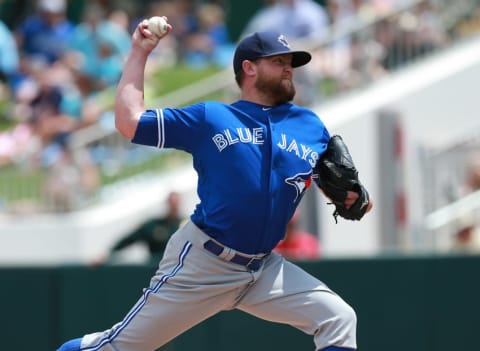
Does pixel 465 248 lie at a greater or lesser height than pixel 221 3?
lesser

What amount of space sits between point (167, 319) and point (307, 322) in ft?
2.50

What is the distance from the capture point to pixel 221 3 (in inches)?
773

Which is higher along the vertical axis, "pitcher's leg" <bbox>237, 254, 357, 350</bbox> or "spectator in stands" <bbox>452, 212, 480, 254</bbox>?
"pitcher's leg" <bbox>237, 254, 357, 350</bbox>

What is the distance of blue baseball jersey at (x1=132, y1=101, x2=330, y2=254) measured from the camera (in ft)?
22.1

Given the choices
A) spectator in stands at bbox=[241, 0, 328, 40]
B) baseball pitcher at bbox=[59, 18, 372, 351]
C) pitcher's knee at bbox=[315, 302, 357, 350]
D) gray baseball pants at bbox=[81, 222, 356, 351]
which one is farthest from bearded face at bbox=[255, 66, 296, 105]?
spectator in stands at bbox=[241, 0, 328, 40]

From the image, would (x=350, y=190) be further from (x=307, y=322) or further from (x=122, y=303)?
(x=122, y=303)

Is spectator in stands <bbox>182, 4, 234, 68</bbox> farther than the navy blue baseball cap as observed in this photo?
Yes

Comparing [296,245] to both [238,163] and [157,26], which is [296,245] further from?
[157,26]

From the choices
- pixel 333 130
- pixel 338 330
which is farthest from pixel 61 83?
pixel 338 330

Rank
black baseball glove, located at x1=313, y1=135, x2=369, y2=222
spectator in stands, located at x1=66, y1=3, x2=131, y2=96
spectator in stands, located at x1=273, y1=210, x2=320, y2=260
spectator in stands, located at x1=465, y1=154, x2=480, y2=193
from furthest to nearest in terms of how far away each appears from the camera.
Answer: spectator in stands, located at x1=66, y1=3, x2=131, y2=96 < spectator in stands, located at x1=465, y1=154, x2=480, y2=193 < spectator in stands, located at x1=273, y1=210, x2=320, y2=260 < black baseball glove, located at x1=313, y1=135, x2=369, y2=222

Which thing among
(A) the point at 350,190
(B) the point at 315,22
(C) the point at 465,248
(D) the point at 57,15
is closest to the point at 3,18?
(D) the point at 57,15

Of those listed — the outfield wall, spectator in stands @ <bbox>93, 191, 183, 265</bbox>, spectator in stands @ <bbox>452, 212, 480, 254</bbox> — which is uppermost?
spectator in stands @ <bbox>93, 191, 183, 265</bbox>

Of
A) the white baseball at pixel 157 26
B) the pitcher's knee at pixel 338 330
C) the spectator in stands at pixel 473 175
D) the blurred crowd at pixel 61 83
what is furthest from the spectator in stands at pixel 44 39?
the pitcher's knee at pixel 338 330

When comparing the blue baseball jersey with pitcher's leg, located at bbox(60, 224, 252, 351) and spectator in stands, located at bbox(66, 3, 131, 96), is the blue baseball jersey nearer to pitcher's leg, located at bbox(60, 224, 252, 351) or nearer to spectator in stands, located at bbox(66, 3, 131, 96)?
pitcher's leg, located at bbox(60, 224, 252, 351)
